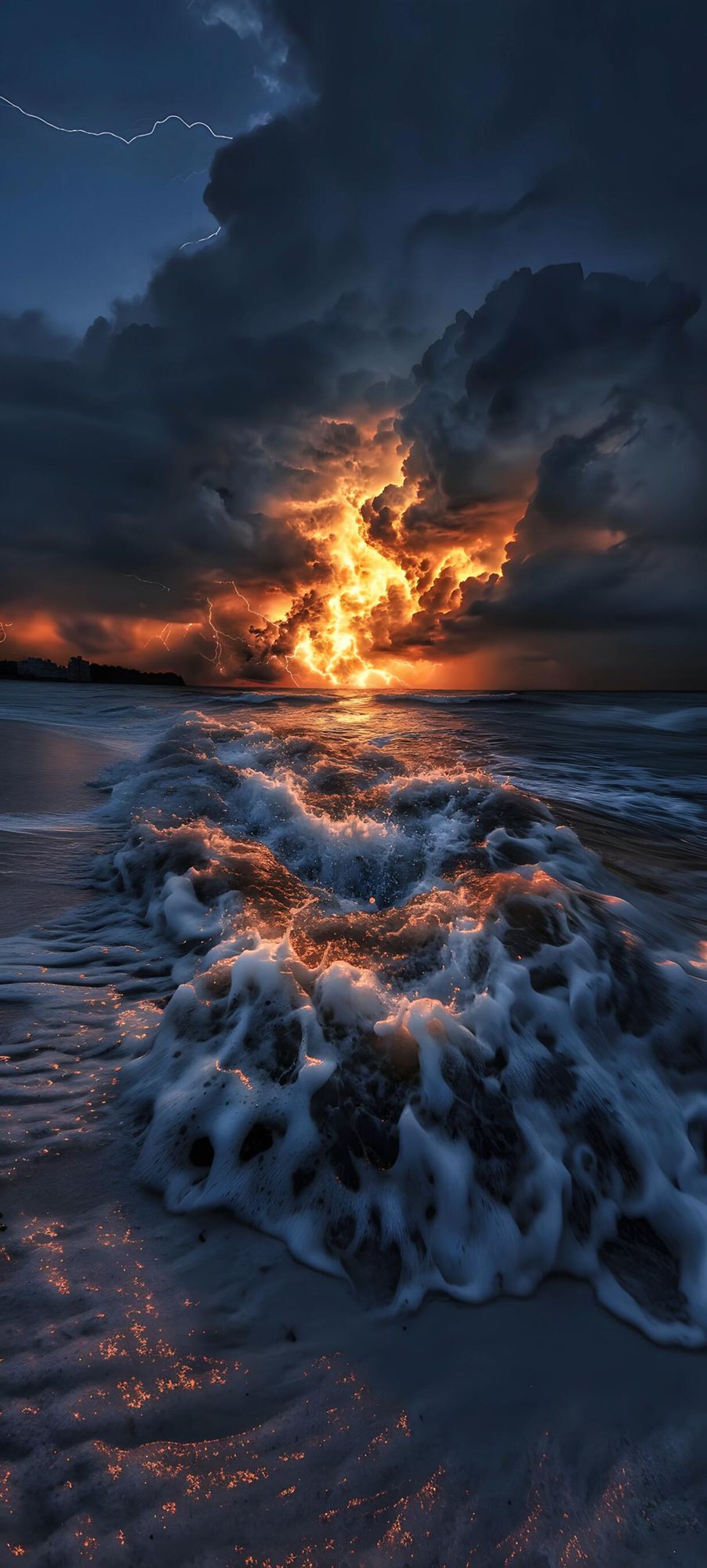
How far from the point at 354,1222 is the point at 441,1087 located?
575 mm

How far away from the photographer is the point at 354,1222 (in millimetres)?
1889

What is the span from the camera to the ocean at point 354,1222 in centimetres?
125

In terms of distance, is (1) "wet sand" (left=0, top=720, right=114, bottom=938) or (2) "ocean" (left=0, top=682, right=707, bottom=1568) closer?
(2) "ocean" (left=0, top=682, right=707, bottom=1568)

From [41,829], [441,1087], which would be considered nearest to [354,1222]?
[441,1087]

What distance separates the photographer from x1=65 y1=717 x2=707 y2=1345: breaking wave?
1868 millimetres

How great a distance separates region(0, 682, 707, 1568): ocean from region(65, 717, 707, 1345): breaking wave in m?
0.01

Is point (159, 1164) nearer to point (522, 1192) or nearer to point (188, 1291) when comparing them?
point (188, 1291)

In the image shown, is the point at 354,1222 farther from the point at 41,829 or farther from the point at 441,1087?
the point at 41,829

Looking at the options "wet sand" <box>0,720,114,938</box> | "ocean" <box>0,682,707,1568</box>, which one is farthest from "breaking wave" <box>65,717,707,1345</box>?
"wet sand" <box>0,720,114,938</box>

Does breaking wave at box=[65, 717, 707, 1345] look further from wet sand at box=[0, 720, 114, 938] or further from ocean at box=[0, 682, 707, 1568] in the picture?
wet sand at box=[0, 720, 114, 938]

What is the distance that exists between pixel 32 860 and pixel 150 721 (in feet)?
56.6

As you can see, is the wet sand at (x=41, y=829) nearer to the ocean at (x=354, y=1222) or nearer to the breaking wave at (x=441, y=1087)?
the ocean at (x=354, y=1222)

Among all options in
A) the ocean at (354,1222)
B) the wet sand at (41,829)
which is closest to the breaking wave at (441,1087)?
the ocean at (354,1222)

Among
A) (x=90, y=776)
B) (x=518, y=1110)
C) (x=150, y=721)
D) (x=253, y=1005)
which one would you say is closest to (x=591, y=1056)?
(x=518, y=1110)
